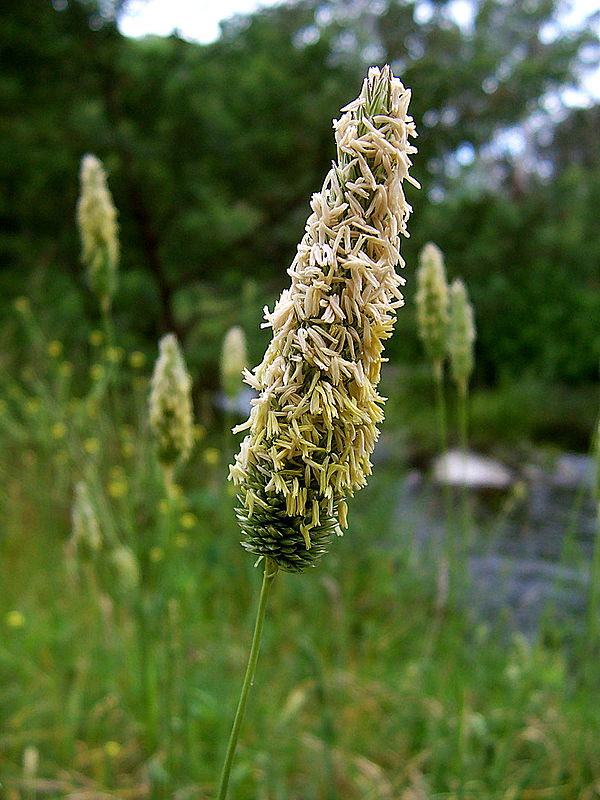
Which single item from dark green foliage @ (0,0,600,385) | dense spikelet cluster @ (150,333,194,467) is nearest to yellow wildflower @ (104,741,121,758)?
dense spikelet cluster @ (150,333,194,467)

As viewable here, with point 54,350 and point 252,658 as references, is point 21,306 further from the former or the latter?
point 252,658

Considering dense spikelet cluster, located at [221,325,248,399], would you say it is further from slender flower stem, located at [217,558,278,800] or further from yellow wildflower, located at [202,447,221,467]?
slender flower stem, located at [217,558,278,800]

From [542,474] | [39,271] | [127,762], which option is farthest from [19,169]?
[542,474]

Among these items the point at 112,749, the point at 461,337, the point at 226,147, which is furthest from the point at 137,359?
the point at 226,147

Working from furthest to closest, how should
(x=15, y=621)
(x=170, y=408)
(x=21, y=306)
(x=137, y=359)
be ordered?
(x=137, y=359), (x=21, y=306), (x=15, y=621), (x=170, y=408)

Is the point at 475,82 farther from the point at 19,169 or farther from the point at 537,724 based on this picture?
the point at 537,724

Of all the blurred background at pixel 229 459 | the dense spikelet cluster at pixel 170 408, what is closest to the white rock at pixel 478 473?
the blurred background at pixel 229 459
